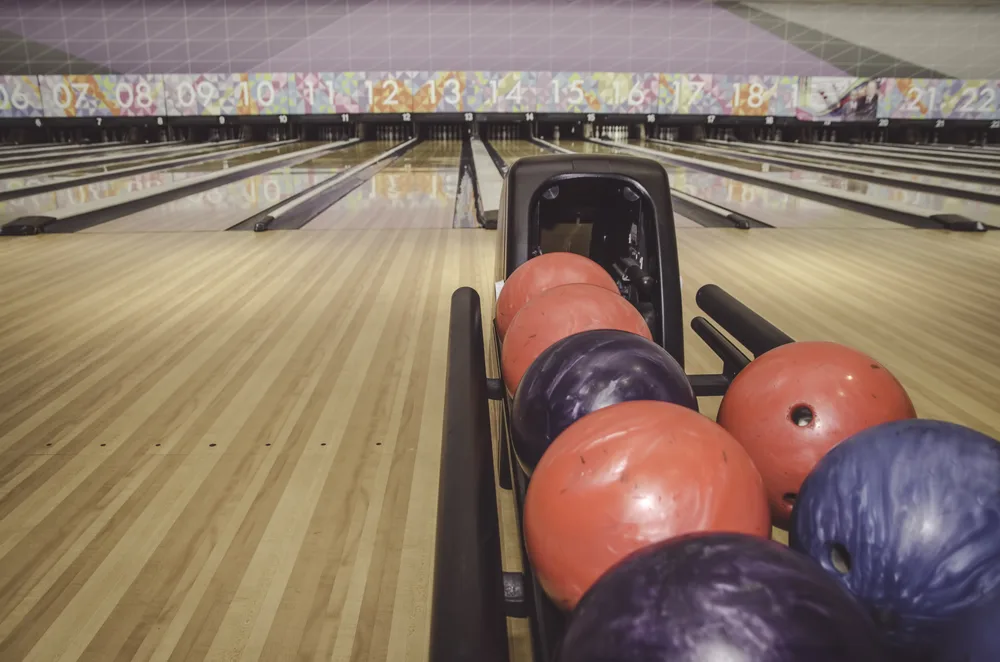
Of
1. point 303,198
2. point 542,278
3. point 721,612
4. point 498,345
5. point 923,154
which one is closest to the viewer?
point 721,612

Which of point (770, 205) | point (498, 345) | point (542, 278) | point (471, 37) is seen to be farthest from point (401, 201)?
point (471, 37)

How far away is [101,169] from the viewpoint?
5930 mm

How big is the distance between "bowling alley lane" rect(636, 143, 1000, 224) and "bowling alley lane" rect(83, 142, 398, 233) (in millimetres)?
3352

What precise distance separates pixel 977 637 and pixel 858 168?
20.9 ft

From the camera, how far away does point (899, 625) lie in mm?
626

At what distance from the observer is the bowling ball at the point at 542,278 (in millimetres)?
1496

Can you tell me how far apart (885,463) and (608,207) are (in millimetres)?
1245

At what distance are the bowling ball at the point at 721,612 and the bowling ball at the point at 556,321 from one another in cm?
70

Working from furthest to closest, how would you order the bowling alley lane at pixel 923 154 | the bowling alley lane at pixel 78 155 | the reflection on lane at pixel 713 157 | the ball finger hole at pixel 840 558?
the bowling alley lane at pixel 923 154 → the bowling alley lane at pixel 78 155 → the reflection on lane at pixel 713 157 → the ball finger hole at pixel 840 558

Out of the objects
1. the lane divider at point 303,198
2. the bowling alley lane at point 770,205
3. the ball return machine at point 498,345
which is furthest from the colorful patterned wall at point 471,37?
the ball return machine at point 498,345

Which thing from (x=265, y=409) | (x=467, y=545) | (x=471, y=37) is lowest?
(x=265, y=409)

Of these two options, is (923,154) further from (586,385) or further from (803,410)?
(586,385)

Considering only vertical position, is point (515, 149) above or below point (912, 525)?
above

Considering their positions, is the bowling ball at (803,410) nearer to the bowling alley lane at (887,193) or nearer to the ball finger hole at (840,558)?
the ball finger hole at (840,558)
